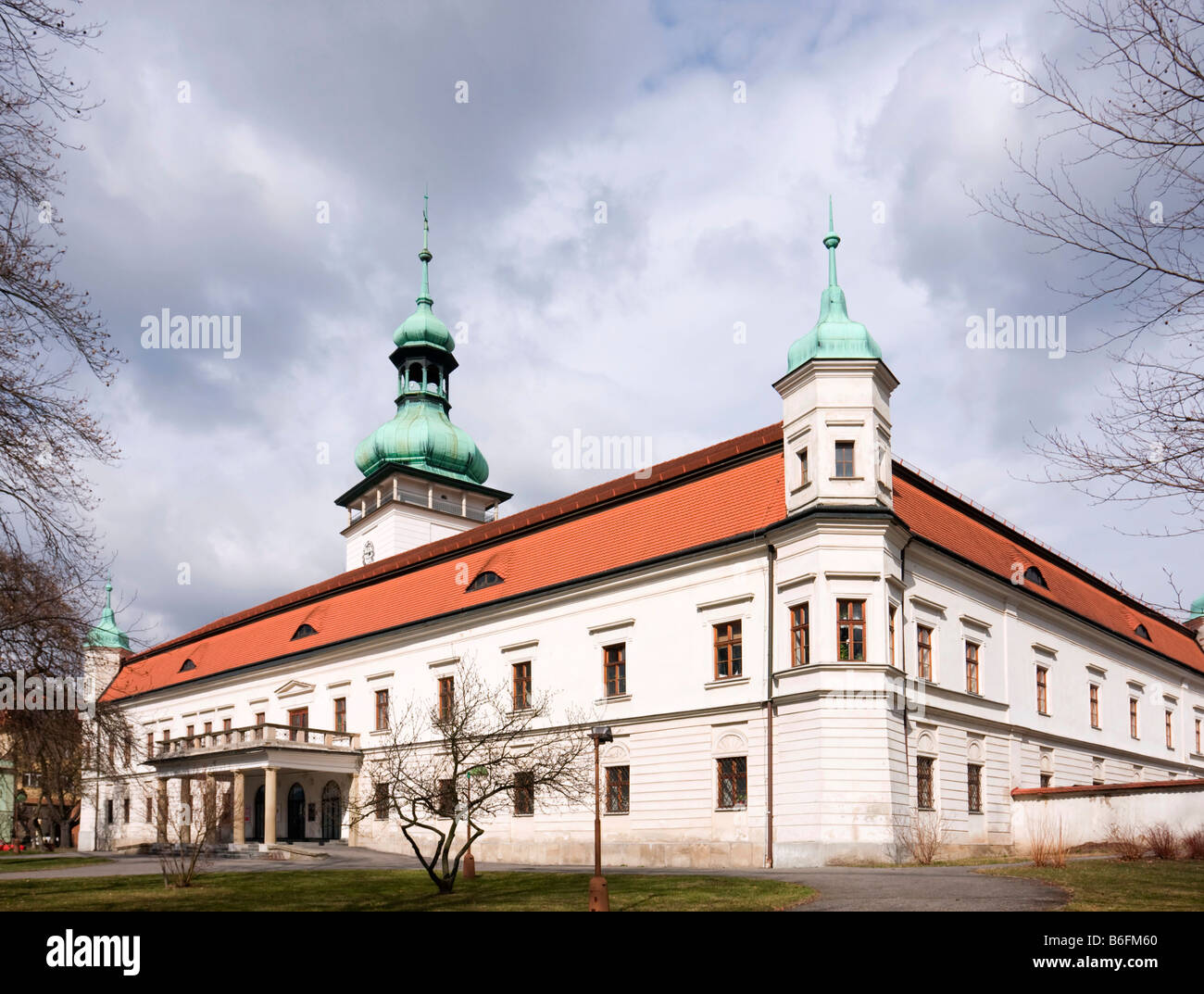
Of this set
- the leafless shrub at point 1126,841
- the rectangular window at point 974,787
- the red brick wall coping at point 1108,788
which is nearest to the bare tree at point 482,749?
the rectangular window at point 974,787

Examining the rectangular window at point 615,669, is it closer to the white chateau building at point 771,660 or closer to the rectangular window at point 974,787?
the white chateau building at point 771,660

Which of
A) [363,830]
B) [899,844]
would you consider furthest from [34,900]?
[363,830]

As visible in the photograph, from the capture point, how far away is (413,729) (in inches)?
1535

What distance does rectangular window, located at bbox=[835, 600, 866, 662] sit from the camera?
27438 mm

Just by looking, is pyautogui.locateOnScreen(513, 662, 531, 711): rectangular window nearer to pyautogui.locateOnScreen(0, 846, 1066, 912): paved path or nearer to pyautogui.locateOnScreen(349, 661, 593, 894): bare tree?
pyautogui.locateOnScreen(349, 661, 593, 894): bare tree

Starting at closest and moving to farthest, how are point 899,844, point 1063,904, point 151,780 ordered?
point 1063,904
point 899,844
point 151,780

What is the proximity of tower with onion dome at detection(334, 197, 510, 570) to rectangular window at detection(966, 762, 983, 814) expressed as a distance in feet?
121

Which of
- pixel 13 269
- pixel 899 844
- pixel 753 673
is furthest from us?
pixel 753 673

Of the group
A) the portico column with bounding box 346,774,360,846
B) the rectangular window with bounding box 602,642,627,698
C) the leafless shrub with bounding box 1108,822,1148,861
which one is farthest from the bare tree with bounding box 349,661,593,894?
the leafless shrub with bounding box 1108,822,1148,861

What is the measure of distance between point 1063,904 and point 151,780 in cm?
4989

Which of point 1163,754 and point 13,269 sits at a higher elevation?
point 13,269

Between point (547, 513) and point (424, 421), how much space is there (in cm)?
2663
